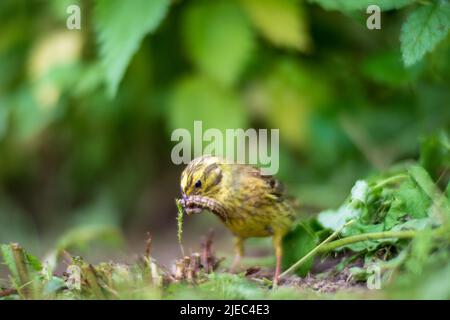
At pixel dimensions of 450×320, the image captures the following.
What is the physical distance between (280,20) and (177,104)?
0.80 metres

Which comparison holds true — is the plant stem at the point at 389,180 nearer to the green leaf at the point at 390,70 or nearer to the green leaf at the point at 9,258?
the green leaf at the point at 9,258

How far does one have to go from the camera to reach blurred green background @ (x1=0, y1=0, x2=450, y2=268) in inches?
168

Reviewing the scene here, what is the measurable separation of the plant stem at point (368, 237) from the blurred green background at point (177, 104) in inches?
59.6

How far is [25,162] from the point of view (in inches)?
215

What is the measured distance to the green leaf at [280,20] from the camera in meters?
4.21

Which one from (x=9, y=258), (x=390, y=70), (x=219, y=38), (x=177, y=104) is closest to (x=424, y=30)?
(x=390, y=70)

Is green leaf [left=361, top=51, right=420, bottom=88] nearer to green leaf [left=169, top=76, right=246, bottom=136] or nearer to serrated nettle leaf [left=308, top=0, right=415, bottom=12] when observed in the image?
green leaf [left=169, top=76, right=246, bottom=136]

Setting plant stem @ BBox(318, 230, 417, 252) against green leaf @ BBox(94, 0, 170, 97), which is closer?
plant stem @ BBox(318, 230, 417, 252)

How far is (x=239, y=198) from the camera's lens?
279 centimetres

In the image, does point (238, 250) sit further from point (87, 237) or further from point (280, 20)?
point (280, 20)

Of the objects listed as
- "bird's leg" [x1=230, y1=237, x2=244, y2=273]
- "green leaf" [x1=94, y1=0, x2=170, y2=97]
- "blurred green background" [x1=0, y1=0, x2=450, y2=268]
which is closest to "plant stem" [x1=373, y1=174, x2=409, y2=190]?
"bird's leg" [x1=230, y1=237, x2=244, y2=273]

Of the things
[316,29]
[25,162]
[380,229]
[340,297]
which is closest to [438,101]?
[316,29]

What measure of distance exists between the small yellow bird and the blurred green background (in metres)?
0.99
